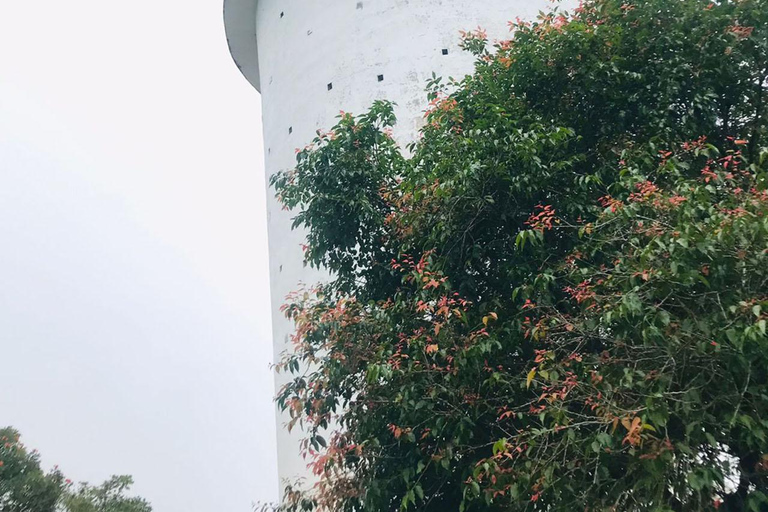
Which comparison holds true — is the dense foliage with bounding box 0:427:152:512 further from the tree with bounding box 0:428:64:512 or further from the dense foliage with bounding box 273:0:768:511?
the dense foliage with bounding box 273:0:768:511

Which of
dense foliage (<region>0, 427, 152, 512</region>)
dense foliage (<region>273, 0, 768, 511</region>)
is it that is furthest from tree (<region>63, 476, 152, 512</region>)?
dense foliage (<region>273, 0, 768, 511</region>)

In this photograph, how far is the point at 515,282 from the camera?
650cm

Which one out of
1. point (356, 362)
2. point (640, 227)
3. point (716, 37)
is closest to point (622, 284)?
point (640, 227)

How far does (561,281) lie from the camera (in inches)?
250

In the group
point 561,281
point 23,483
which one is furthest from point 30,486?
point 561,281

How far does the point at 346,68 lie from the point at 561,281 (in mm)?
8350

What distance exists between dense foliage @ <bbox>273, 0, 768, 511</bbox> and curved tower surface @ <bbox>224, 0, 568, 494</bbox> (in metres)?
5.28

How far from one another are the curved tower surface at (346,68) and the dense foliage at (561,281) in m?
5.28

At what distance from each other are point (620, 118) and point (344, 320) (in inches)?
109

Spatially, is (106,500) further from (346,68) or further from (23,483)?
(346,68)

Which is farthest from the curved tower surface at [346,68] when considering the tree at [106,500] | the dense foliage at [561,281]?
the dense foliage at [561,281]

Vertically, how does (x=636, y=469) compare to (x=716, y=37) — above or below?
below

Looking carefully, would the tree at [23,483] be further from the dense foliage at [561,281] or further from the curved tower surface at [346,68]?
the dense foliage at [561,281]

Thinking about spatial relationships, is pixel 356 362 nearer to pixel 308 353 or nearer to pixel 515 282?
pixel 308 353
